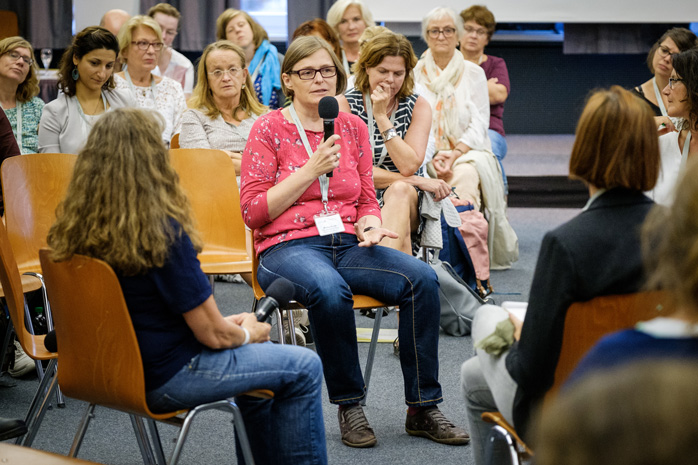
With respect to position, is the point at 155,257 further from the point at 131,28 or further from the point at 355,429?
the point at 131,28

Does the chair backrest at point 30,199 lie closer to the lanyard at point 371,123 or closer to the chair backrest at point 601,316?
the lanyard at point 371,123

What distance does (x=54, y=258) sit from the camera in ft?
5.32

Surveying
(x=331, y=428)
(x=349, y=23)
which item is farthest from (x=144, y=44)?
(x=331, y=428)

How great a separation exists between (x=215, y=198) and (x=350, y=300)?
3.28 feet

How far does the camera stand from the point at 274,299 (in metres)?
1.80

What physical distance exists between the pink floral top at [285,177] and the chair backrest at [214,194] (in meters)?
0.57

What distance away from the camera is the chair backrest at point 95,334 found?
1.59 meters

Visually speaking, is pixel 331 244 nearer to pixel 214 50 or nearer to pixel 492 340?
pixel 492 340

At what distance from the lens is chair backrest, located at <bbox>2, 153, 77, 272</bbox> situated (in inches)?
111

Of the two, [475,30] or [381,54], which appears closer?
[381,54]

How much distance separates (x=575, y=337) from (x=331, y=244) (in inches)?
46.4

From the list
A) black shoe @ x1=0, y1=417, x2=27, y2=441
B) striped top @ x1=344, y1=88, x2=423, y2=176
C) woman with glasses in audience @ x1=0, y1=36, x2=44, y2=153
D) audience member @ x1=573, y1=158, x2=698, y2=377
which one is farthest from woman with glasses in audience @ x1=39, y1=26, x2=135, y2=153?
audience member @ x1=573, y1=158, x2=698, y2=377

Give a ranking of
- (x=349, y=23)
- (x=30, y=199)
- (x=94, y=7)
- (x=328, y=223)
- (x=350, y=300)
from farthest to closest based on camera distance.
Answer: (x=94, y=7) < (x=349, y=23) < (x=30, y=199) < (x=328, y=223) < (x=350, y=300)

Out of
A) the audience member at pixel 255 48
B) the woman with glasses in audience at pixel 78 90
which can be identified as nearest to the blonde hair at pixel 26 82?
the woman with glasses in audience at pixel 78 90
